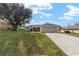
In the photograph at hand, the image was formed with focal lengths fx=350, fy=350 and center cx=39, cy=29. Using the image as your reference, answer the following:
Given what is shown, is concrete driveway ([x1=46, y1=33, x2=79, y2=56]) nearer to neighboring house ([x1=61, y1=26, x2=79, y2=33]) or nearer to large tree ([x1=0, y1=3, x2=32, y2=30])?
neighboring house ([x1=61, y1=26, x2=79, y2=33])

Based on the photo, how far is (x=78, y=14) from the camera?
171 inches

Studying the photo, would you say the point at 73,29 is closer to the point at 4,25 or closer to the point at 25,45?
the point at 25,45

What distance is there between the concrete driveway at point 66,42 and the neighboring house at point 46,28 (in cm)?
5

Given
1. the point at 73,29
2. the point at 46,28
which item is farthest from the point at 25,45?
the point at 73,29

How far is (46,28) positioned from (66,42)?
31 cm

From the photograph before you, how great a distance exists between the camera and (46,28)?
14.6ft

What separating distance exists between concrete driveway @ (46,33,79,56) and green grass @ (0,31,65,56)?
54 mm

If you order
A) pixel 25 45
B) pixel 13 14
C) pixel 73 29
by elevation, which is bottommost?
pixel 25 45

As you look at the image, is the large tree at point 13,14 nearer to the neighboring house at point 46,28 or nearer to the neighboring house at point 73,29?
the neighboring house at point 46,28

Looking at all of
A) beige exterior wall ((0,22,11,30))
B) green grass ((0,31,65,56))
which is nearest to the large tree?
beige exterior wall ((0,22,11,30))

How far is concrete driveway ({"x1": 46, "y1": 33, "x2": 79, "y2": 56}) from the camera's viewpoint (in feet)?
14.3

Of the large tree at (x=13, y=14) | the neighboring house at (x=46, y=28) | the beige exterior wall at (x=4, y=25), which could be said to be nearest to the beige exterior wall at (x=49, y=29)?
the neighboring house at (x=46, y=28)

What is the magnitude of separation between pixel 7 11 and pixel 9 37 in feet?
1.08

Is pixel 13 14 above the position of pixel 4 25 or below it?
above
